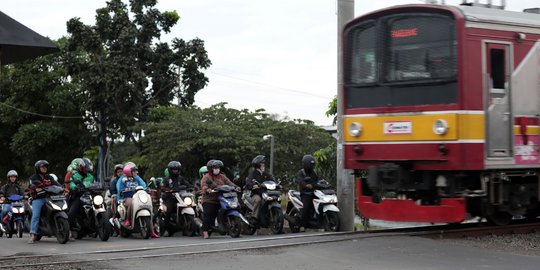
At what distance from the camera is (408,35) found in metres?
12.6

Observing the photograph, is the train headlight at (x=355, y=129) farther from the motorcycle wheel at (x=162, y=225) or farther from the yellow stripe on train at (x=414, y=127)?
the motorcycle wheel at (x=162, y=225)

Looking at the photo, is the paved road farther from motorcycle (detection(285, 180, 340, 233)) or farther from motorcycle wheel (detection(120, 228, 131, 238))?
motorcycle wheel (detection(120, 228, 131, 238))

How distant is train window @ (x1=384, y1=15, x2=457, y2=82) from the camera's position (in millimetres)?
12031

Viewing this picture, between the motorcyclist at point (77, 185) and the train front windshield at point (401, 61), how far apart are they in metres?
5.15

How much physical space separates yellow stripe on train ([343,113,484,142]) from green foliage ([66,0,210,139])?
24.3 m

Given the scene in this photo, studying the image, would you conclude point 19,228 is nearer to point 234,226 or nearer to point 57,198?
point 57,198

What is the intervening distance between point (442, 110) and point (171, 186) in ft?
21.4

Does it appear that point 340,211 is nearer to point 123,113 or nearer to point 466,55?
point 466,55

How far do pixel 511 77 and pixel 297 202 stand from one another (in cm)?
516

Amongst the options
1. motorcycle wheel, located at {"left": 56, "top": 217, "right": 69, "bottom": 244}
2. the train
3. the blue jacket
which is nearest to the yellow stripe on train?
the train

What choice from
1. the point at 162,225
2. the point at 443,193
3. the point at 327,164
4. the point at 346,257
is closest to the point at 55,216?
the point at 162,225

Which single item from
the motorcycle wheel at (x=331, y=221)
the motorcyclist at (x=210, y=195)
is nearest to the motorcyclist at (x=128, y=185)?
the motorcyclist at (x=210, y=195)

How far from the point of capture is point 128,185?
50.4ft

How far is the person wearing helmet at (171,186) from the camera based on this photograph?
16.3 metres
